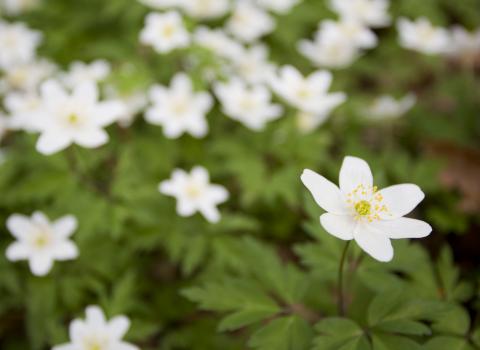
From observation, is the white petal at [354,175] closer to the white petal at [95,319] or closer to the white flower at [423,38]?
the white petal at [95,319]

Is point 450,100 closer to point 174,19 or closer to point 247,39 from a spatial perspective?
point 247,39

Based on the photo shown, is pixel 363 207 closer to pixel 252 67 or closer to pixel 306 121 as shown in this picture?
pixel 306 121

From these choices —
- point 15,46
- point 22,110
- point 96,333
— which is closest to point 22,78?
point 15,46

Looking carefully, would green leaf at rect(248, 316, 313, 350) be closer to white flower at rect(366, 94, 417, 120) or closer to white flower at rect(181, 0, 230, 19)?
white flower at rect(366, 94, 417, 120)

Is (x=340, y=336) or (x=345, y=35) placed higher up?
(x=345, y=35)

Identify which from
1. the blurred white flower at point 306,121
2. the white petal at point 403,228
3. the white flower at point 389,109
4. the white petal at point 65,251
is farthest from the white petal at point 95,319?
the white flower at point 389,109

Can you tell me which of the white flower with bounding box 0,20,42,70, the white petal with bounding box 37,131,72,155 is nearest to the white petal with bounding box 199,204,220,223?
the white petal with bounding box 37,131,72,155
